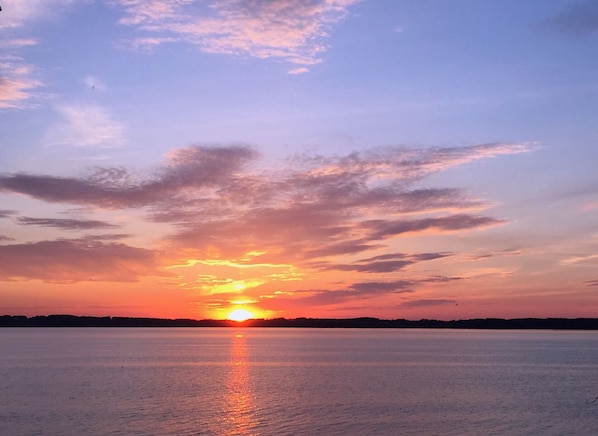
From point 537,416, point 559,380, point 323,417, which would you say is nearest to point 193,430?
point 323,417

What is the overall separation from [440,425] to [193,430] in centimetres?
1705

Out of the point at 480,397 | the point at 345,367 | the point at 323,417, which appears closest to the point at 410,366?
the point at 345,367

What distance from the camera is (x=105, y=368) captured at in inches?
3760

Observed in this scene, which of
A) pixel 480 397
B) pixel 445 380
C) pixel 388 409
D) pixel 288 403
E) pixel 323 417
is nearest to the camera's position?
pixel 323 417

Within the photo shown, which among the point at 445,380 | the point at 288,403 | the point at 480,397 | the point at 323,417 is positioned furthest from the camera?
the point at 445,380

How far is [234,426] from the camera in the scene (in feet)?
152

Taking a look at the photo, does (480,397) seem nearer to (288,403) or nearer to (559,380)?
(288,403)

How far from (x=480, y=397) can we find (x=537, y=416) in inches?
470

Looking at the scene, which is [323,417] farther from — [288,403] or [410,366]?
[410,366]

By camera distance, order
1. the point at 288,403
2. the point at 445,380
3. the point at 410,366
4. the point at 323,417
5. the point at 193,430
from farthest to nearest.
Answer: the point at 410,366 → the point at 445,380 → the point at 288,403 → the point at 323,417 → the point at 193,430

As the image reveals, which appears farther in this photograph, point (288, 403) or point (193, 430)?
point (288, 403)

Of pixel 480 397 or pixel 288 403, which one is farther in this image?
pixel 480 397

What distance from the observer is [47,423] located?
46438mm

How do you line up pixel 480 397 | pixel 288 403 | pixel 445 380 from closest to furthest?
pixel 288 403
pixel 480 397
pixel 445 380
